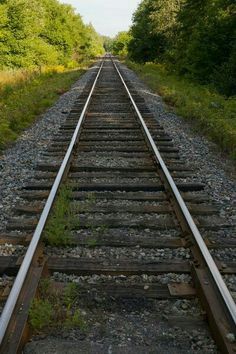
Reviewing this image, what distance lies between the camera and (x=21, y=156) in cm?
766

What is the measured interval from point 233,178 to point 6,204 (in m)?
3.44

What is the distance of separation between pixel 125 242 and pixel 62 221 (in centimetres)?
74

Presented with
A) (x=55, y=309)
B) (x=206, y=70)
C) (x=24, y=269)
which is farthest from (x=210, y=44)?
(x=55, y=309)

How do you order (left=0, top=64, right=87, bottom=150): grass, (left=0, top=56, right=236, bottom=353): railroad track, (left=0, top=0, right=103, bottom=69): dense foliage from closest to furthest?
(left=0, top=56, right=236, bottom=353): railroad track
(left=0, top=64, right=87, bottom=150): grass
(left=0, top=0, right=103, bottom=69): dense foliage

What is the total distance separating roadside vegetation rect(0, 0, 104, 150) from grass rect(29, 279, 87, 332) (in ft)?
18.4

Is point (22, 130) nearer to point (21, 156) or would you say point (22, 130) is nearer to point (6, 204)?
point (21, 156)

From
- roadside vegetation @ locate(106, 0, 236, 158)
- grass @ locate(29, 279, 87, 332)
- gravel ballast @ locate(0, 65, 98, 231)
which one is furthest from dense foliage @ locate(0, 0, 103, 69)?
grass @ locate(29, 279, 87, 332)

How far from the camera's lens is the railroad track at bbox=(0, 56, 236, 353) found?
309 centimetres

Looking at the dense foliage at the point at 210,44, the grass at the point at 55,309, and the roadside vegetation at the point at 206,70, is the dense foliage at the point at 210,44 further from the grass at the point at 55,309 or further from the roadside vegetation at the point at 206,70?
the grass at the point at 55,309

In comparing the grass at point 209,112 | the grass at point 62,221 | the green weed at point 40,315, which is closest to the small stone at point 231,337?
Result: the green weed at point 40,315

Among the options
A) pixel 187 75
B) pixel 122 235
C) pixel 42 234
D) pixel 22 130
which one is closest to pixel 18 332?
pixel 42 234

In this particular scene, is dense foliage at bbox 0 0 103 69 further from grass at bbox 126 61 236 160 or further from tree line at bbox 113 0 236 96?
grass at bbox 126 61 236 160

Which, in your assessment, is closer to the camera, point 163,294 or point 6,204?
point 163,294

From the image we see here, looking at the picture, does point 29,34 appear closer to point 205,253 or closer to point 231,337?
point 205,253
